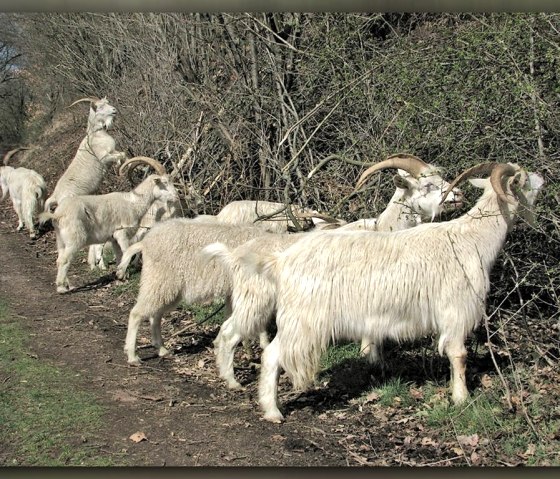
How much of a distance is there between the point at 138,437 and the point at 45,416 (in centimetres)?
78

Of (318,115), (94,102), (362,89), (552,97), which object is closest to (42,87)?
(94,102)

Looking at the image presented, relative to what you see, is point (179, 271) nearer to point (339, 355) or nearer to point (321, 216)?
point (321, 216)

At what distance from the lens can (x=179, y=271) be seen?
609 cm

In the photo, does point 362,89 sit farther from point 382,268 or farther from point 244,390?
point 244,390

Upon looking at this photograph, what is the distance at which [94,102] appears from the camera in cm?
960

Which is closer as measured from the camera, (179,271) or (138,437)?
(138,437)

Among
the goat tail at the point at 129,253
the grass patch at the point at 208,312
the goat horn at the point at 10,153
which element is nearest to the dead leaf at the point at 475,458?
the grass patch at the point at 208,312

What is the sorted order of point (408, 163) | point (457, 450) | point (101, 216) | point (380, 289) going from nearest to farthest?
point (457, 450) → point (380, 289) → point (408, 163) → point (101, 216)

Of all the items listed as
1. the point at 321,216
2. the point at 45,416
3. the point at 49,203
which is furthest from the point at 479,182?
the point at 49,203

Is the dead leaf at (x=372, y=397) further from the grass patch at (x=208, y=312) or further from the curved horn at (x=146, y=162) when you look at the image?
the curved horn at (x=146, y=162)

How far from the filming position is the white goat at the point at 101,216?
332 inches

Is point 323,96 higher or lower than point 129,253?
higher

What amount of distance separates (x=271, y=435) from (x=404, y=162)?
2418 millimetres

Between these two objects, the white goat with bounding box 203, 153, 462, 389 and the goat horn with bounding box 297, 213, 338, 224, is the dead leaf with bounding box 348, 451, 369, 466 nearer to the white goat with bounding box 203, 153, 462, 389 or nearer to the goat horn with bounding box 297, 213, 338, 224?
the white goat with bounding box 203, 153, 462, 389
